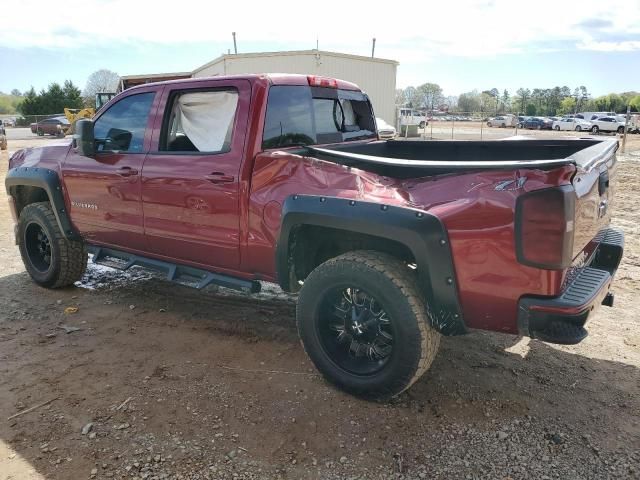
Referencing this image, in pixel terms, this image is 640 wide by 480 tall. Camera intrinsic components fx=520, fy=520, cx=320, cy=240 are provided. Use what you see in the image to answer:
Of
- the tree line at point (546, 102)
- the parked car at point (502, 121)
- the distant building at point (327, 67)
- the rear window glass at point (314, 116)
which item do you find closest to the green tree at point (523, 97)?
the tree line at point (546, 102)

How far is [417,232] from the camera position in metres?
2.69

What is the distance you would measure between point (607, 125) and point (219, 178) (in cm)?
4151

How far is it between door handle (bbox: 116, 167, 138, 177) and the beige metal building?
659 inches

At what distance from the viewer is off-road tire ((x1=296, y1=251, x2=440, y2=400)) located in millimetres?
2826

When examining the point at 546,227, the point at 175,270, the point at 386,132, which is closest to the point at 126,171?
the point at 175,270

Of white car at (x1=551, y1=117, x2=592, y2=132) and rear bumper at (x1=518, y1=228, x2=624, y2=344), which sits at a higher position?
rear bumper at (x1=518, y1=228, x2=624, y2=344)

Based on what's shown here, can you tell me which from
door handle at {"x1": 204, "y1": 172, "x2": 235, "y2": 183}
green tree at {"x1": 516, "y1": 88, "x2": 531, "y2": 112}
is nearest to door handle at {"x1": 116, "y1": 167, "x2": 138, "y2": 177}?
door handle at {"x1": 204, "y1": 172, "x2": 235, "y2": 183}

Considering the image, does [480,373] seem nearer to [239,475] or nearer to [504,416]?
[504,416]

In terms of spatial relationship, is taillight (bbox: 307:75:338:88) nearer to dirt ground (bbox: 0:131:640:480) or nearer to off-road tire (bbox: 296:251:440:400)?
off-road tire (bbox: 296:251:440:400)

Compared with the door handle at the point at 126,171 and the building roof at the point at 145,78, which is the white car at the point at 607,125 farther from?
the door handle at the point at 126,171

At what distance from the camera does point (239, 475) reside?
2.53 metres

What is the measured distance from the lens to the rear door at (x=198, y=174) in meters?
3.58

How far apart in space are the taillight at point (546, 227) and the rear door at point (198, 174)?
1.85m

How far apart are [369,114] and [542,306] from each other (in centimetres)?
285
